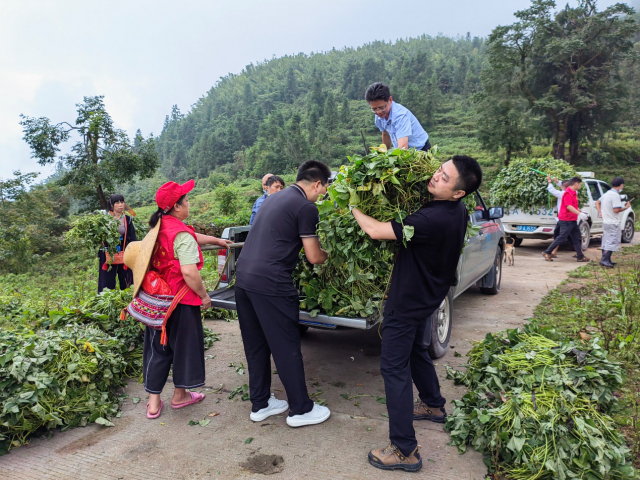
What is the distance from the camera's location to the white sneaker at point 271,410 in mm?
3555

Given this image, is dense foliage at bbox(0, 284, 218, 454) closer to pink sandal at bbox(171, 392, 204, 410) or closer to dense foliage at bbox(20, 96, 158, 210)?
pink sandal at bbox(171, 392, 204, 410)

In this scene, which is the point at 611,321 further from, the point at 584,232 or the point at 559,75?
the point at 559,75

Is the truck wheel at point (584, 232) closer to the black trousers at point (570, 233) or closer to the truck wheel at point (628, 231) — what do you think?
the black trousers at point (570, 233)

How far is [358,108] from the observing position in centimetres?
9350

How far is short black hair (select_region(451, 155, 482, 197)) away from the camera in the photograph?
2.77 m

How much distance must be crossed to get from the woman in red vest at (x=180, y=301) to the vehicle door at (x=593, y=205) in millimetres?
11912

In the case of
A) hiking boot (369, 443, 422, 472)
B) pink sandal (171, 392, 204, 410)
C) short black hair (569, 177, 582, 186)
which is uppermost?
short black hair (569, 177, 582, 186)

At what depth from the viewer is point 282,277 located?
333 centimetres

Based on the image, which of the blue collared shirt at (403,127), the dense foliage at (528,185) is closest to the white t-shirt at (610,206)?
the dense foliage at (528,185)

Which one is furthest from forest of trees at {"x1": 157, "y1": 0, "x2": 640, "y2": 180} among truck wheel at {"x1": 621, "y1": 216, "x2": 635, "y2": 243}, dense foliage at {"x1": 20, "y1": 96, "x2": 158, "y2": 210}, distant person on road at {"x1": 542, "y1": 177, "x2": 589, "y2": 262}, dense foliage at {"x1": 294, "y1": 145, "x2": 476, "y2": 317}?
dense foliage at {"x1": 20, "y1": 96, "x2": 158, "y2": 210}

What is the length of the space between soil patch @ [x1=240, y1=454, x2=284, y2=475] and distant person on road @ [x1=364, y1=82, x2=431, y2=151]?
3.28 metres

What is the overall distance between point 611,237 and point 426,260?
26.6 feet

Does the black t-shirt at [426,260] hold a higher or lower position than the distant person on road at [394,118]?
lower

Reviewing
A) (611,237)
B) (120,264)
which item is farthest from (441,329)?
(611,237)
